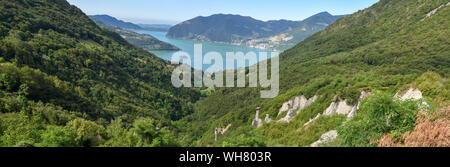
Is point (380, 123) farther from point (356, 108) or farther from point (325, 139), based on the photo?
point (356, 108)

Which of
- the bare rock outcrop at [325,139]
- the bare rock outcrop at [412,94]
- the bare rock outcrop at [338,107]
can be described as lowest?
the bare rock outcrop at [338,107]

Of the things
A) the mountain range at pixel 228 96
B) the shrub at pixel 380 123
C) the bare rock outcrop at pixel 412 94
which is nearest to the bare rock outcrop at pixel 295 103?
the mountain range at pixel 228 96

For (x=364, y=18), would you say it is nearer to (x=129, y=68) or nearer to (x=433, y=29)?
(x=433, y=29)

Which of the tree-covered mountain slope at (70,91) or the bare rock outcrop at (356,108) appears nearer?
the bare rock outcrop at (356,108)

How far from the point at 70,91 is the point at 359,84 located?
64.9m

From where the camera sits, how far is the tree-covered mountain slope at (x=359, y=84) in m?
11.5

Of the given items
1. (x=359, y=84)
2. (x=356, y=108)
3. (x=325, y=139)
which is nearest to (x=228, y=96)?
(x=359, y=84)

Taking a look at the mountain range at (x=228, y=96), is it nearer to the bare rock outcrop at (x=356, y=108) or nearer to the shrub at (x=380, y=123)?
the shrub at (x=380, y=123)

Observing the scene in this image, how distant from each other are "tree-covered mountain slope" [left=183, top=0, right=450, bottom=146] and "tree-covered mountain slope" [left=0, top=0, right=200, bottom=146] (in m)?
11.6

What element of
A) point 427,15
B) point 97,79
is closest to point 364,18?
point 427,15

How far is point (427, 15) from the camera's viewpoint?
120 m

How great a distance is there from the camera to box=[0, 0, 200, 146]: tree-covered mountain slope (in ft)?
70.8

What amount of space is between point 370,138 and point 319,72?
87.9m

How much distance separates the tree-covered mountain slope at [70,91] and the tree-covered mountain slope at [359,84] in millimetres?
11577
